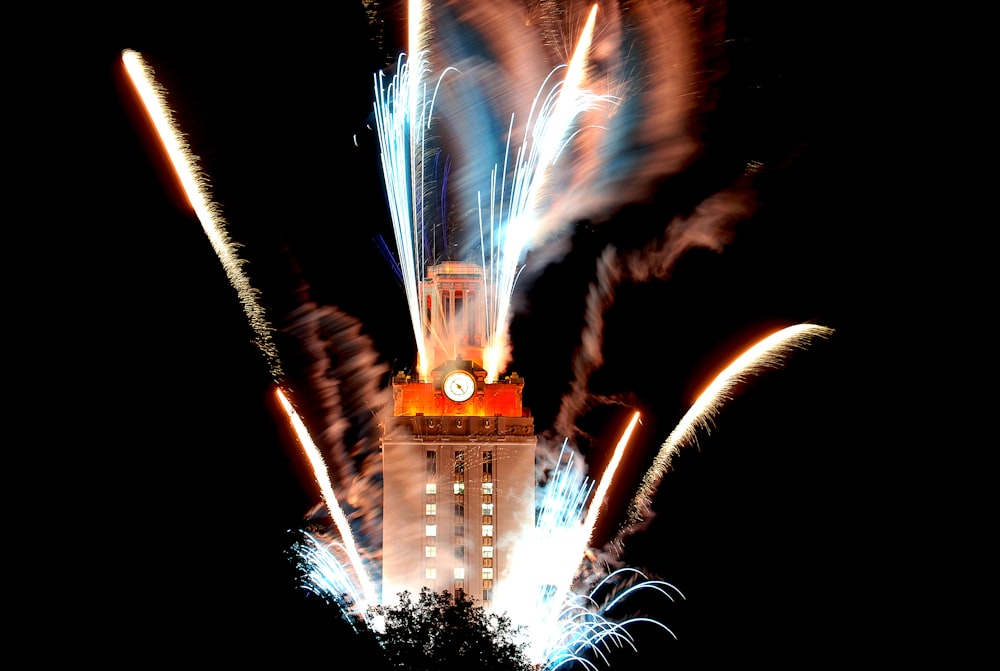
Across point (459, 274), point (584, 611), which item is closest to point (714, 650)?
point (584, 611)

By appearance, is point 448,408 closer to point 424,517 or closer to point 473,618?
point 424,517

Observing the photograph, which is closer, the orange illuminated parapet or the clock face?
the clock face

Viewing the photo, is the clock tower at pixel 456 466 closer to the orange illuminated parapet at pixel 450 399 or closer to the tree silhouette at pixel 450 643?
the orange illuminated parapet at pixel 450 399

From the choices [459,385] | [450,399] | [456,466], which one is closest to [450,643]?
[456,466]

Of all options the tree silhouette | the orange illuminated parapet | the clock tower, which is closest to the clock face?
the clock tower

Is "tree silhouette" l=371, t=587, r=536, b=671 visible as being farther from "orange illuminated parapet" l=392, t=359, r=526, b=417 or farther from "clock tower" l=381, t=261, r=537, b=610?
"orange illuminated parapet" l=392, t=359, r=526, b=417

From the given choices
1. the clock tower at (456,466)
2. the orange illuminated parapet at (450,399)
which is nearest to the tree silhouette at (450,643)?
the clock tower at (456,466)
